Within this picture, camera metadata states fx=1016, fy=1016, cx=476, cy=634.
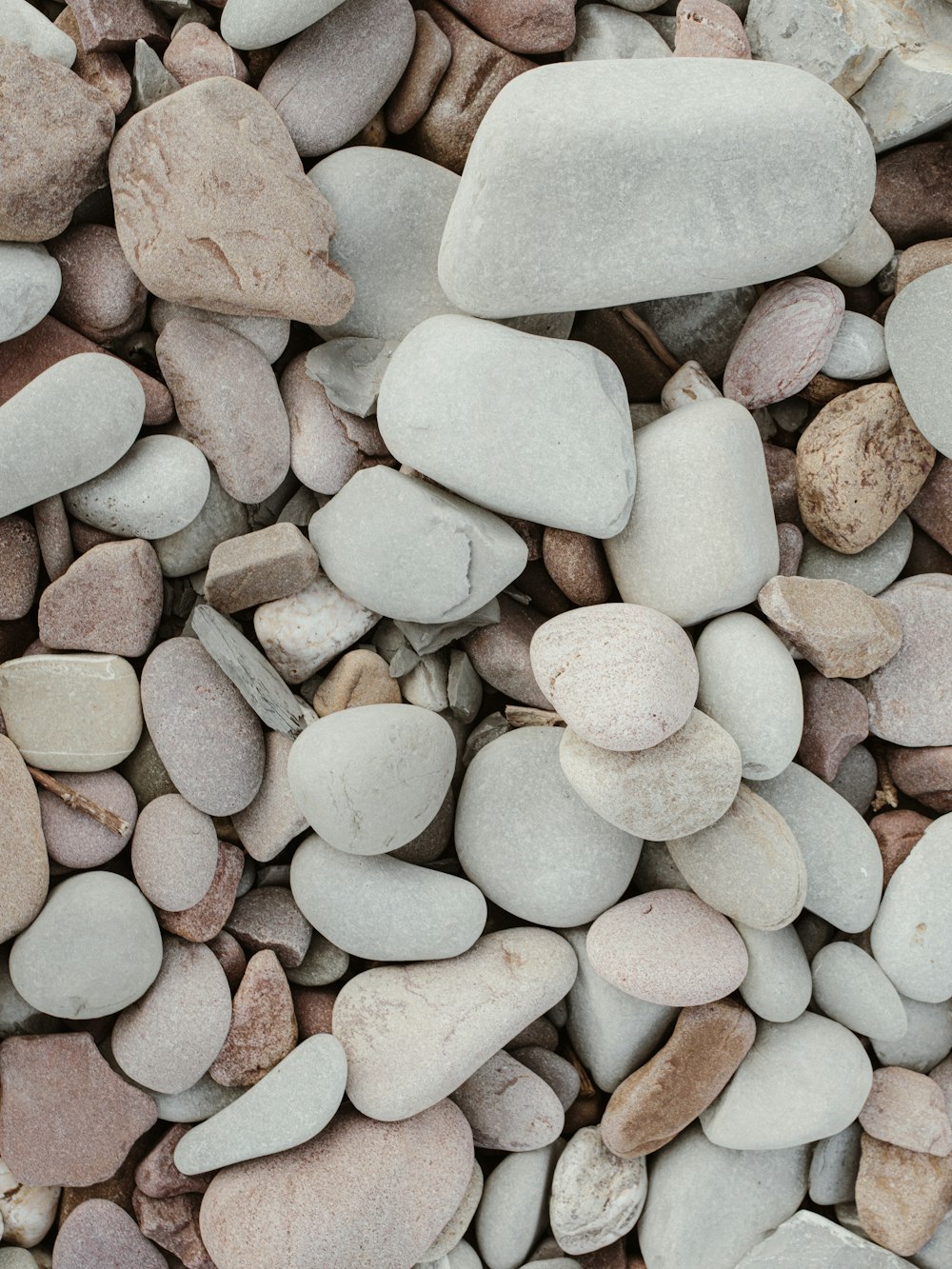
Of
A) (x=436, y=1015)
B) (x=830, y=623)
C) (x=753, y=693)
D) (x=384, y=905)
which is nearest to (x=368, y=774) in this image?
(x=384, y=905)

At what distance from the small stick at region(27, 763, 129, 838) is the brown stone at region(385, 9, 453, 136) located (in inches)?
32.1

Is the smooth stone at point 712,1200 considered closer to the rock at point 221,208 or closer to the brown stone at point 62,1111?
the brown stone at point 62,1111

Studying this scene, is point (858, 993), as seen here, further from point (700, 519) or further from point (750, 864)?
point (700, 519)

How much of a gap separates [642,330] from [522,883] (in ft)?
2.15

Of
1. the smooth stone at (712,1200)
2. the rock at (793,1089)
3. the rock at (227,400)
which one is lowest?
the smooth stone at (712,1200)

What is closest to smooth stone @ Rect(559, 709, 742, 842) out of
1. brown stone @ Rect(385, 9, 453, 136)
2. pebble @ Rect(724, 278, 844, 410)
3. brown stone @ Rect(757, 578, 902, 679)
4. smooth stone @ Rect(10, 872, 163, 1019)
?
brown stone @ Rect(757, 578, 902, 679)

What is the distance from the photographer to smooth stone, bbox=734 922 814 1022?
3.77 feet

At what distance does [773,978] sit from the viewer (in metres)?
1.15

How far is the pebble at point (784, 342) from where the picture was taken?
114cm

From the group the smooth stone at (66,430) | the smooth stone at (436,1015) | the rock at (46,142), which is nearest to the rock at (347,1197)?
the smooth stone at (436,1015)

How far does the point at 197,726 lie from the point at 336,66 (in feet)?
2.34

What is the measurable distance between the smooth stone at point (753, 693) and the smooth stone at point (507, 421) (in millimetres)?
196

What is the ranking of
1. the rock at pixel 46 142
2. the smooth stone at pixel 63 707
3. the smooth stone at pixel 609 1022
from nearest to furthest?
1. the rock at pixel 46 142
2. the smooth stone at pixel 63 707
3. the smooth stone at pixel 609 1022

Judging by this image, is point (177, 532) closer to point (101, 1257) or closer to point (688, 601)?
point (688, 601)
